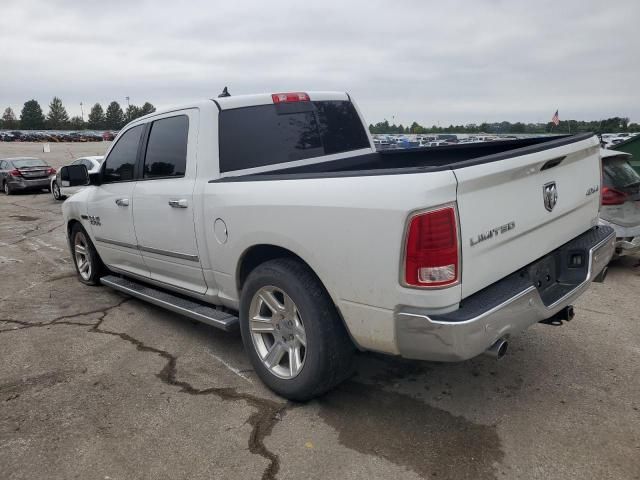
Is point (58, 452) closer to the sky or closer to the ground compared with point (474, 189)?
closer to the ground

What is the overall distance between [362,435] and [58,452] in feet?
5.54

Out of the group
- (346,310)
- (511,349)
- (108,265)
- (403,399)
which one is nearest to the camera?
(346,310)

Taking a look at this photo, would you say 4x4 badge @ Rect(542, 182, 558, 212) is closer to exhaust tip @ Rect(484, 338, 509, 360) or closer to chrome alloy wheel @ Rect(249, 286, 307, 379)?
exhaust tip @ Rect(484, 338, 509, 360)

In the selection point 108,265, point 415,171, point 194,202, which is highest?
point 415,171

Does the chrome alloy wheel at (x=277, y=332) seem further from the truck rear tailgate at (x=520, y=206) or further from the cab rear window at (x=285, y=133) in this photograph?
the truck rear tailgate at (x=520, y=206)

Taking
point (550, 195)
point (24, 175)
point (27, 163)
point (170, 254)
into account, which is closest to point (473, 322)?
point (550, 195)

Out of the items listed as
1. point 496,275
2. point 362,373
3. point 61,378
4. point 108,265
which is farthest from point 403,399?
point 108,265

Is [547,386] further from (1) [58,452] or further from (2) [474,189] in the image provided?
(1) [58,452]

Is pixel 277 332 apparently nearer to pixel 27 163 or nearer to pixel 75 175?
pixel 75 175

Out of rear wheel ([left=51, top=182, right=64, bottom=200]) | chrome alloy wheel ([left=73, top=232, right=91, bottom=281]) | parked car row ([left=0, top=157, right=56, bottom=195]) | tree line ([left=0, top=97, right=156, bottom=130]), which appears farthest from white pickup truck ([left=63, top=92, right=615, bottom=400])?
tree line ([left=0, top=97, right=156, bottom=130])

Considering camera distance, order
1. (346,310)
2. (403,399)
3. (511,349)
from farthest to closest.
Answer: (511,349) → (403,399) → (346,310)

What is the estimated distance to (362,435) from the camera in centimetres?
297

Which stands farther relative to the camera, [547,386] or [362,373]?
[362,373]

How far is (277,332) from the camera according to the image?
11.1ft
